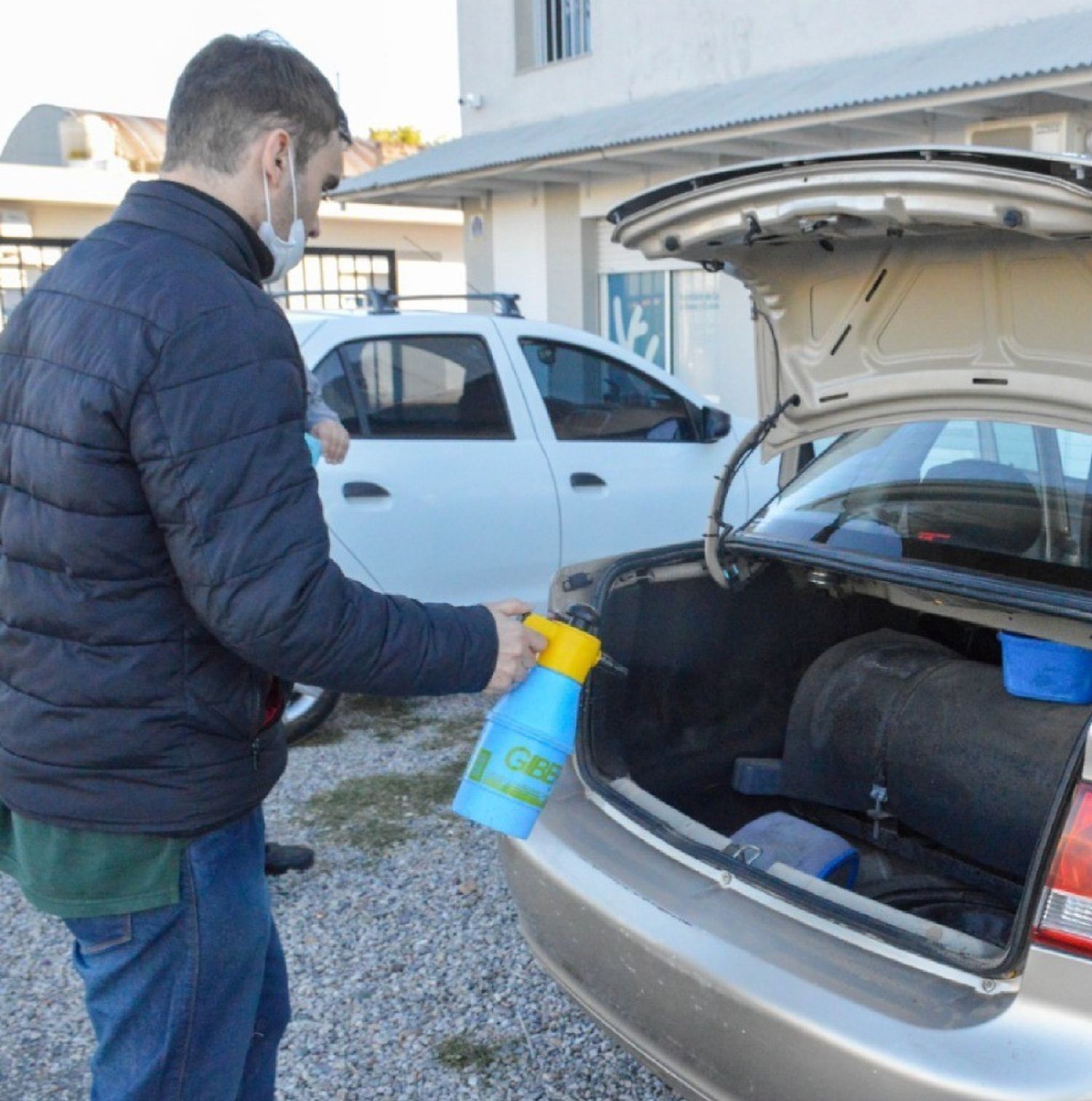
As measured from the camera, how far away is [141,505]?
66.3 inches

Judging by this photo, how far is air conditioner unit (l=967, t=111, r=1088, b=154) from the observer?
27.3 feet

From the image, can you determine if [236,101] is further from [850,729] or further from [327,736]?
[327,736]

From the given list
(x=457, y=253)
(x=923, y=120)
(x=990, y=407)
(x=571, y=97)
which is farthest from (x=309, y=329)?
(x=457, y=253)

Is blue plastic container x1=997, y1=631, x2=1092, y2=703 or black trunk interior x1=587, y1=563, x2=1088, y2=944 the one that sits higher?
blue plastic container x1=997, y1=631, x2=1092, y2=703

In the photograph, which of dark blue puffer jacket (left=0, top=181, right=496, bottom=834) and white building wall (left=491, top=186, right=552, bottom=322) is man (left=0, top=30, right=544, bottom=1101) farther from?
white building wall (left=491, top=186, right=552, bottom=322)

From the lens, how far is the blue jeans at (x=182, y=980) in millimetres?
1852

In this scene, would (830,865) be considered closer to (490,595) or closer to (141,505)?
(141,505)

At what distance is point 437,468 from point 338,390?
20.2 inches

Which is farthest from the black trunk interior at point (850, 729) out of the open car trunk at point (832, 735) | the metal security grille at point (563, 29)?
the metal security grille at point (563, 29)

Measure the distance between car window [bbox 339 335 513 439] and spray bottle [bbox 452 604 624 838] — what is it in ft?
10.6

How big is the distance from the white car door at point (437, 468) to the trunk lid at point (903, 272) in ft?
6.89

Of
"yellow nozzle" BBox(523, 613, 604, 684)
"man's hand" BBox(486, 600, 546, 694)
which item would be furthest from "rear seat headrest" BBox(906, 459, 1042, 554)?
"man's hand" BBox(486, 600, 546, 694)

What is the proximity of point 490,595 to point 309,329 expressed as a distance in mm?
1342

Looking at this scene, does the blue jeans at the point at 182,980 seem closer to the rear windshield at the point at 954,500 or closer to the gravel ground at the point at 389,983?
the gravel ground at the point at 389,983
